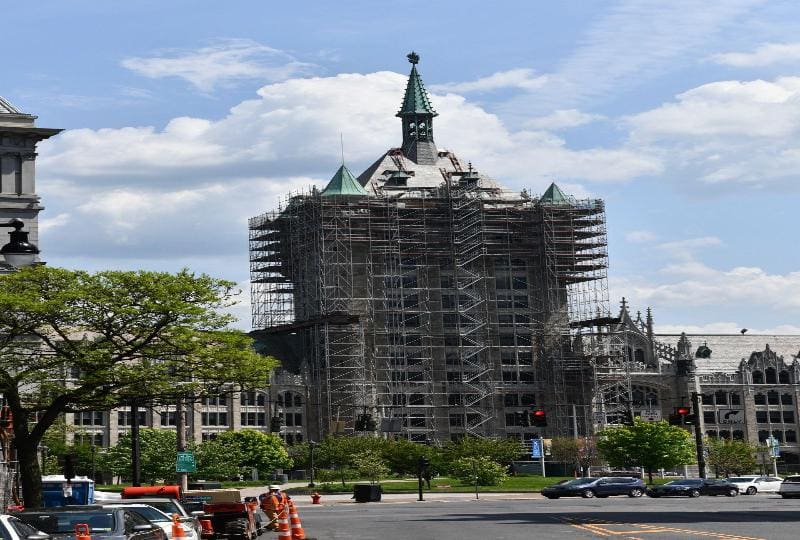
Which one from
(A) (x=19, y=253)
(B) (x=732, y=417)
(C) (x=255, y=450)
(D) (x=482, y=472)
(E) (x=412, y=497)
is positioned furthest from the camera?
(B) (x=732, y=417)

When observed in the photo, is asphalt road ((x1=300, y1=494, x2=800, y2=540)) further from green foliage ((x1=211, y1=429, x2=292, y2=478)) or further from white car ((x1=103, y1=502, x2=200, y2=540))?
green foliage ((x1=211, y1=429, x2=292, y2=478))

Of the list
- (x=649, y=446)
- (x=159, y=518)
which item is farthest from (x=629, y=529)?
(x=649, y=446)

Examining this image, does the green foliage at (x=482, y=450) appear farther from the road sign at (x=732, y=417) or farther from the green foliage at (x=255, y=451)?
the road sign at (x=732, y=417)

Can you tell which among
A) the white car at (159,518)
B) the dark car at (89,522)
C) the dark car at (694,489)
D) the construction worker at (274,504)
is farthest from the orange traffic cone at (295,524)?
the dark car at (694,489)

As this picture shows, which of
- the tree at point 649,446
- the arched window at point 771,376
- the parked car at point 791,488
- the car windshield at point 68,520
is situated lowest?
the parked car at point 791,488

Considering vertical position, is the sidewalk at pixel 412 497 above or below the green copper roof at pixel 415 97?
below

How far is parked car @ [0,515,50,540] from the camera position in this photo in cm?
2323

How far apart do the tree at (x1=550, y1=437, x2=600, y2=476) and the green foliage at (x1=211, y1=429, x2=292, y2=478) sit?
1100 inches

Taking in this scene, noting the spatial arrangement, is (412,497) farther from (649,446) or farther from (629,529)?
(629,529)

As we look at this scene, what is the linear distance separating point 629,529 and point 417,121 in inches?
5436

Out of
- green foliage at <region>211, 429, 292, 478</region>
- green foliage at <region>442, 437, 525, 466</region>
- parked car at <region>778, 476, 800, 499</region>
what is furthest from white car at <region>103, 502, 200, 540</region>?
green foliage at <region>211, 429, 292, 478</region>

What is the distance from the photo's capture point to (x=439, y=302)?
15488cm

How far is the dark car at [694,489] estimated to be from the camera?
277ft

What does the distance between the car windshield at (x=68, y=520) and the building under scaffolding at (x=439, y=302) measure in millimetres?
115130
